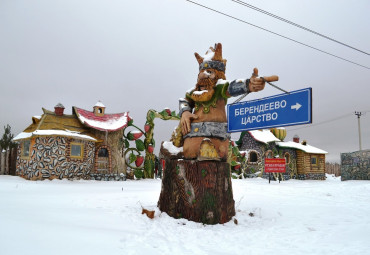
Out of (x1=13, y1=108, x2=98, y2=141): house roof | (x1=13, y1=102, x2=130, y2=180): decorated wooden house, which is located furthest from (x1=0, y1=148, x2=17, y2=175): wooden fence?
(x1=13, y1=108, x2=98, y2=141): house roof

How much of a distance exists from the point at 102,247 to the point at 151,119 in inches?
544

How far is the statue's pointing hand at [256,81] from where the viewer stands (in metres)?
4.51

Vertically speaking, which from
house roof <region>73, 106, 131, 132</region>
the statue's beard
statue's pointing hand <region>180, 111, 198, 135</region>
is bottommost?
statue's pointing hand <region>180, 111, 198, 135</region>

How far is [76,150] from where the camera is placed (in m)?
14.3

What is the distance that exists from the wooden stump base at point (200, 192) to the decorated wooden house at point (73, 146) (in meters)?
10.2

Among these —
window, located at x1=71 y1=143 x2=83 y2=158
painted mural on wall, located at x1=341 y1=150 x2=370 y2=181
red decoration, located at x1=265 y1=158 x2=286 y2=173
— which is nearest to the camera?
window, located at x1=71 y1=143 x2=83 y2=158

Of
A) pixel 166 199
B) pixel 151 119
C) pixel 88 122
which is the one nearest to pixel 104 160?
pixel 88 122

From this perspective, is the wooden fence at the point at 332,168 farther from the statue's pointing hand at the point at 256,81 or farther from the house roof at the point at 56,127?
the statue's pointing hand at the point at 256,81

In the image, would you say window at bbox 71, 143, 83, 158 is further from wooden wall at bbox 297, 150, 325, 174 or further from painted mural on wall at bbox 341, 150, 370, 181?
wooden wall at bbox 297, 150, 325, 174

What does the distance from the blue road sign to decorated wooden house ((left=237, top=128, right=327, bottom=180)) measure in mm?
17179

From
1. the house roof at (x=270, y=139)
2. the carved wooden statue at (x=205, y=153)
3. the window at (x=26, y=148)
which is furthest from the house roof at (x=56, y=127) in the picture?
the house roof at (x=270, y=139)

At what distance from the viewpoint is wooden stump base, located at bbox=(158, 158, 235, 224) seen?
4.82 meters

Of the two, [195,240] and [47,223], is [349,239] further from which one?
[47,223]

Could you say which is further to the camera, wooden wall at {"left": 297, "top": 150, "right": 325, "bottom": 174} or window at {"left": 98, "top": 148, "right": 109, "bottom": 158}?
wooden wall at {"left": 297, "top": 150, "right": 325, "bottom": 174}
